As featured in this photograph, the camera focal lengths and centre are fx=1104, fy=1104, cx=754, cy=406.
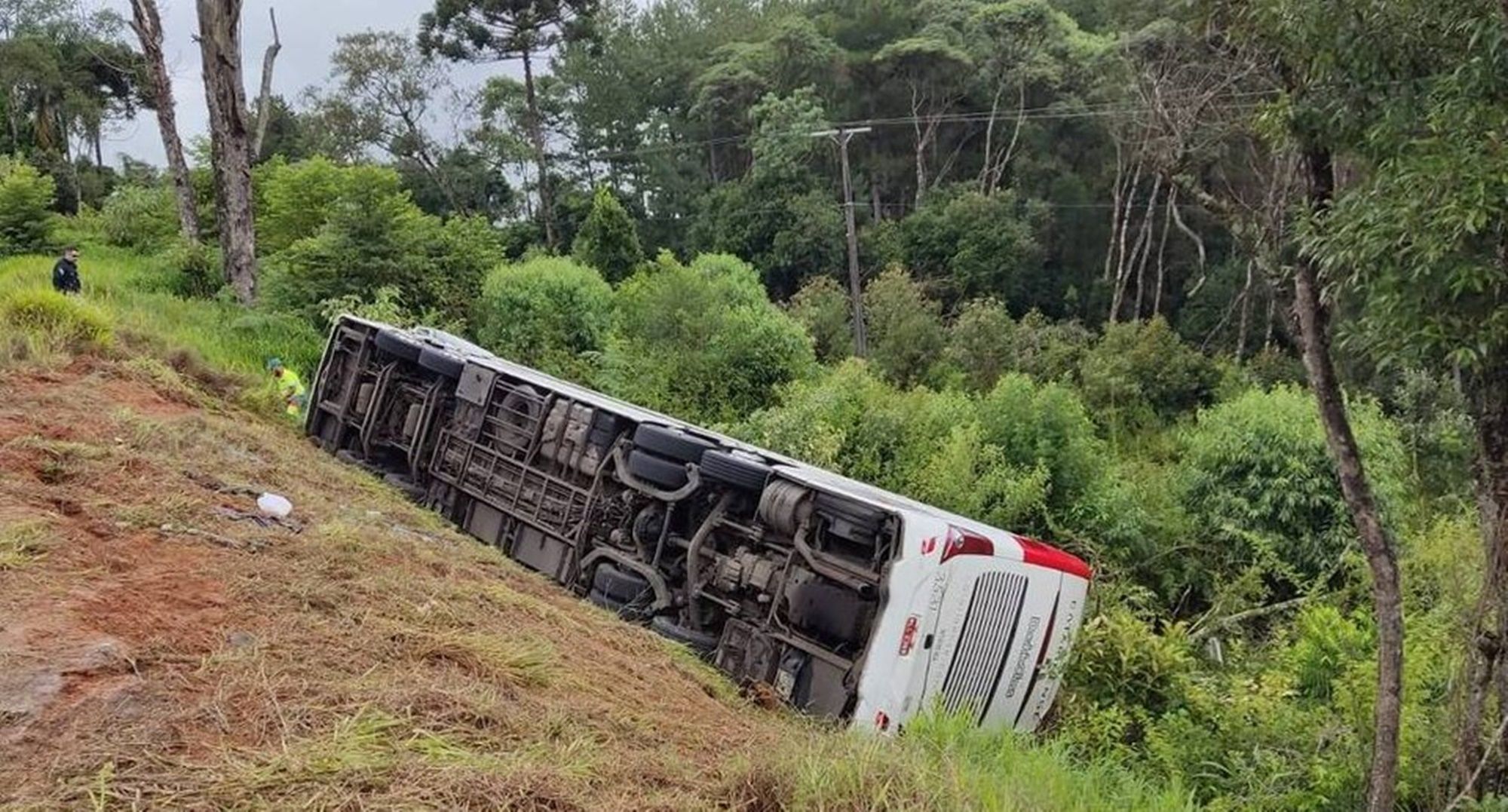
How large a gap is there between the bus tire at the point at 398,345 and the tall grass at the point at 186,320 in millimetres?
4187

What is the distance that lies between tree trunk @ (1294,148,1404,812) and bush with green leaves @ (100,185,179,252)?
24154 millimetres

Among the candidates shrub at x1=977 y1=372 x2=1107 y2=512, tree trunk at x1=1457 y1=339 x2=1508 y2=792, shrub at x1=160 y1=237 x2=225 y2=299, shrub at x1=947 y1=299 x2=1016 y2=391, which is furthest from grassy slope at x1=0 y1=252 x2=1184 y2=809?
shrub at x1=947 y1=299 x2=1016 y2=391

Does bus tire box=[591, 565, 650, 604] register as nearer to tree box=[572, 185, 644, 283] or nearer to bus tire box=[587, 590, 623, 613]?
bus tire box=[587, 590, 623, 613]

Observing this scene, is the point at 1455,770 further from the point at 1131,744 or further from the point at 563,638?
the point at 563,638

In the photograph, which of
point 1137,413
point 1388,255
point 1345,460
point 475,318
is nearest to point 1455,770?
point 1345,460

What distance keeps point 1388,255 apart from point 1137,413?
A: 22.6m

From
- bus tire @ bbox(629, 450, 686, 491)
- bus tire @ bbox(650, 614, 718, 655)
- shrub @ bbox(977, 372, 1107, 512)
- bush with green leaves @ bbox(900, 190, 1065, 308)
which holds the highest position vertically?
bush with green leaves @ bbox(900, 190, 1065, 308)

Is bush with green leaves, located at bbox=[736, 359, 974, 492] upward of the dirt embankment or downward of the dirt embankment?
upward

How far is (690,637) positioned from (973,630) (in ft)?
5.33

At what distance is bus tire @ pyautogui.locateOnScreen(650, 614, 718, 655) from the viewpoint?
633 cm

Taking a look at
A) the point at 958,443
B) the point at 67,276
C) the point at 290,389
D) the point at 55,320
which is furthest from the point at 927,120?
the point at 55,320

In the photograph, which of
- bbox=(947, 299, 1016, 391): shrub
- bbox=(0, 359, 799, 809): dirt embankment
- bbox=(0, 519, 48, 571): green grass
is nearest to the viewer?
bbox=(0, 359, 799, 809): dirt embankment

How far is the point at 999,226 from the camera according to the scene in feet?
116

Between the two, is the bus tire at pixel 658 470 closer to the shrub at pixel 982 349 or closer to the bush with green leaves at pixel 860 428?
the bush with green leaves at pixel 860 428
